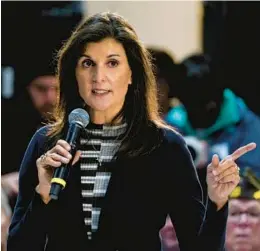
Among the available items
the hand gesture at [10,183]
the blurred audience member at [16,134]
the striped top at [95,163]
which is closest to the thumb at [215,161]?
the striped top at [95,163]

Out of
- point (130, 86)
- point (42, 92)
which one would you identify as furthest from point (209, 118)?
point (130, 86)

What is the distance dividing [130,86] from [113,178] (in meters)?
0.22

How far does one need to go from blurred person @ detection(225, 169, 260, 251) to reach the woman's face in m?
0.68

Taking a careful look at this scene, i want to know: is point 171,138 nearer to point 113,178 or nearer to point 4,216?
point 113,178

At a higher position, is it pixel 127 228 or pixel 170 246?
pixel 127 228

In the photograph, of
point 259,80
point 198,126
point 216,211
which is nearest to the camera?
point 216,211

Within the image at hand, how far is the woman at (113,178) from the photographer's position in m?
1.73

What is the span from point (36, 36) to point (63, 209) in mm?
2323

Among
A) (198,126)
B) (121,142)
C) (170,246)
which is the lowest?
(170,246)

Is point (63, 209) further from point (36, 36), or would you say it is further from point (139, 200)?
point (36, 36)

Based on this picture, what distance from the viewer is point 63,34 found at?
148 inches

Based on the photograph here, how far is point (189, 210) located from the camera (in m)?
1.74

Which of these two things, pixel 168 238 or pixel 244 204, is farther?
pixel 244 204

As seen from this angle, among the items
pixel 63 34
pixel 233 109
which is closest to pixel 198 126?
pixel 233 109
